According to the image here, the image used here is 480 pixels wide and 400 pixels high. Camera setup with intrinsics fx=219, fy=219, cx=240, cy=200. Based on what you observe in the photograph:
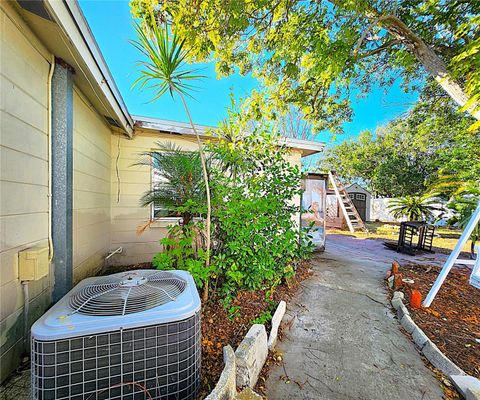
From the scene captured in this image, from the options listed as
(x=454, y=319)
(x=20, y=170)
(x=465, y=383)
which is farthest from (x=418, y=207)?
(x=20, y=170)

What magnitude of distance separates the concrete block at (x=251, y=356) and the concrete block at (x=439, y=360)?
4.98 ft

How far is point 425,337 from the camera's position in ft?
7.27

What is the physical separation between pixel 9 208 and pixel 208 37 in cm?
377

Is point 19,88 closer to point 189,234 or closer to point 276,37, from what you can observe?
point 189,234

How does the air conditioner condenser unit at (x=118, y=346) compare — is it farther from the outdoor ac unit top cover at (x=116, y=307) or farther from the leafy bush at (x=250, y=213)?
the leafy bush at (x=250, y=213)

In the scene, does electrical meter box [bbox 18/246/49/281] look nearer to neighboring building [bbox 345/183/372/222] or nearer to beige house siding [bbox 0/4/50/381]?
beige house siding [bbox 0/4/50/381]

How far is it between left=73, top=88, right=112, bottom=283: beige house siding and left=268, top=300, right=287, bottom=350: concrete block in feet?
7.71

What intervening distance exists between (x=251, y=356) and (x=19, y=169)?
2209 mm

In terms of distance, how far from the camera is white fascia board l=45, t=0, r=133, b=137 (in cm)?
149

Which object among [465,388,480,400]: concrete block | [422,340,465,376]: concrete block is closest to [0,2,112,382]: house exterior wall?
[465,388,480,400]: concrete block

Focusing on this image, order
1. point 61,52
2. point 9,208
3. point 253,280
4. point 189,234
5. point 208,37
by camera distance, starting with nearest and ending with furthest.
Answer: point 9,208, point 61,52, point 189,234, point 253,280, point 208,37

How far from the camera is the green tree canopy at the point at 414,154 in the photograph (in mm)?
7443

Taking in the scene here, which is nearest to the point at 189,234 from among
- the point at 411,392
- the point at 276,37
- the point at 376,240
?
the point at 411,392

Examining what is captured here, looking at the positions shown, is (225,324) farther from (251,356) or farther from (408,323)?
(408,323)
